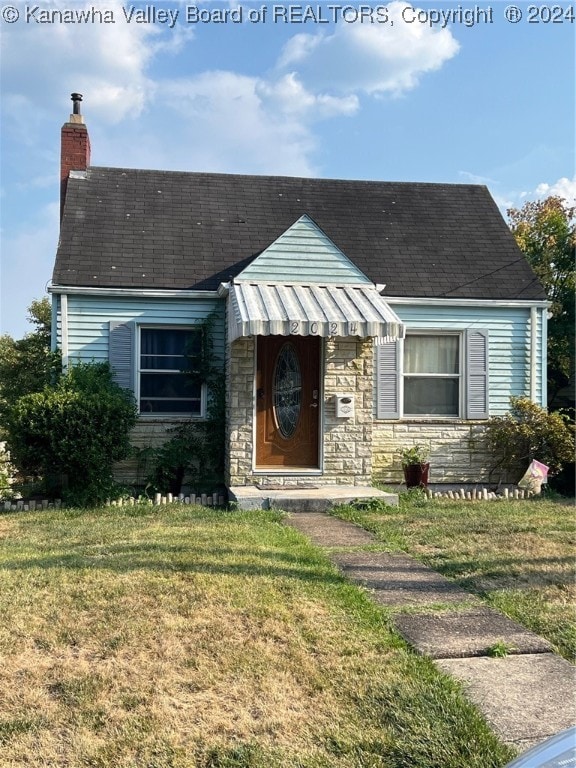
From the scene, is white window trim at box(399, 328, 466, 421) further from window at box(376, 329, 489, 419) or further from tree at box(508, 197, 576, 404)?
tree at box(508, 197, 576, 404)

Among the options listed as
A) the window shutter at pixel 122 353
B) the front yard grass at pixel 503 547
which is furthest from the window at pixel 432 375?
the window shutter at pixel 122 353

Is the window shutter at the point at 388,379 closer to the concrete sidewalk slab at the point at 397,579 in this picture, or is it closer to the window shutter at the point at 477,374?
the window shutter at the point at 477,374

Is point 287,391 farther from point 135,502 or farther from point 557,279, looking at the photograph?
point 557,279

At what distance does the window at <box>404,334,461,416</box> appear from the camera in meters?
12.6

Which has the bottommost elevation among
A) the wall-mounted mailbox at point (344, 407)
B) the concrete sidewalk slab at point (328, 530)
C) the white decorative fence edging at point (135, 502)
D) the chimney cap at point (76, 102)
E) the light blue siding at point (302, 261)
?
the white decorative fence edging at point (135, 502)

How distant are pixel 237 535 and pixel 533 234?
15.6m

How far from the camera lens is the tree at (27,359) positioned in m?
15.1

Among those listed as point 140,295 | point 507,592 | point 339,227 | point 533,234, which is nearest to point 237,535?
point 507,592

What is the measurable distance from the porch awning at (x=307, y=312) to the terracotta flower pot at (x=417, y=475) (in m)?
2.73

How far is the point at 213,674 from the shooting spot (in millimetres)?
3984

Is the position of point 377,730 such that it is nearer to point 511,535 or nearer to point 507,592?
point 507,592

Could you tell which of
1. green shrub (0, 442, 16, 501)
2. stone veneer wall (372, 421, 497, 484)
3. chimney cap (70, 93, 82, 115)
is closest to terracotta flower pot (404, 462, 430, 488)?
stone veneer wall (372, 421, 497, 484)

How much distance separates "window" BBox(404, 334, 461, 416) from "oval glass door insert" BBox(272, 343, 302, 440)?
2.37 meters

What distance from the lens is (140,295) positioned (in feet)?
38.5
